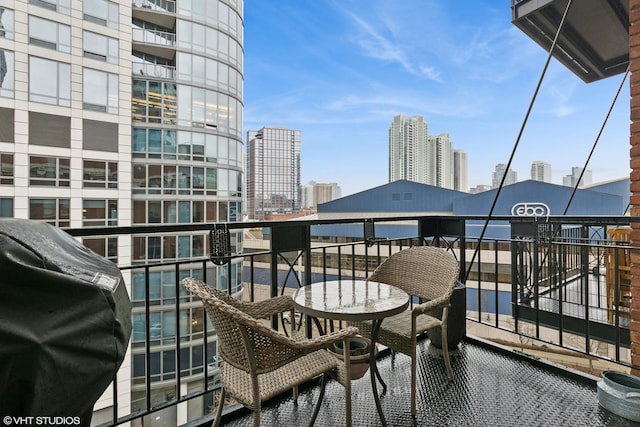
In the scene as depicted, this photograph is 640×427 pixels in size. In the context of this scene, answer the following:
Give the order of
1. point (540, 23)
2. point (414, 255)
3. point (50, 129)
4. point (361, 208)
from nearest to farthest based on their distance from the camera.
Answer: point (414, 255)
point (540, 23)
point (50, 129)
point (361, 208)

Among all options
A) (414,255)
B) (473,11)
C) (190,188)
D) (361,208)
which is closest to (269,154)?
(190,188)

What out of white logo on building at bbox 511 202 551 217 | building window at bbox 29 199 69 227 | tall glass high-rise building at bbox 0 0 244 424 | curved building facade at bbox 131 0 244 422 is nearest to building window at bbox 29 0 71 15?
tall glass high-rise building at bbox 0 0 244 424

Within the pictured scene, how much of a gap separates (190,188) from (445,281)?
913 centimetres

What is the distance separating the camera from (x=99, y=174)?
8156 millimetres

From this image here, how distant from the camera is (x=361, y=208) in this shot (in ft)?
48.7

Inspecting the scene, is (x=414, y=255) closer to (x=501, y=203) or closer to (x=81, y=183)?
(x=81, y=183)

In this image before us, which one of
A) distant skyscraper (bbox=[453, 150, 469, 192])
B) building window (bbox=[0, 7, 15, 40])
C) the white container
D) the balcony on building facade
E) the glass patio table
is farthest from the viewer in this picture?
distant skyscraper (bbox=[453, 150, 469, 192])

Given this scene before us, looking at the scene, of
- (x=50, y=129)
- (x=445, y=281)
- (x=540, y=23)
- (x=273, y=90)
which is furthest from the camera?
(x=273, y=90)

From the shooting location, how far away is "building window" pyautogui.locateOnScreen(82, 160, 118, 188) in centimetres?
790

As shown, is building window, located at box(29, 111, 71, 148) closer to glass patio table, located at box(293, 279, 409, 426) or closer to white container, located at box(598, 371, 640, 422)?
glass patio table, located at box(293, 279, 409, 426)

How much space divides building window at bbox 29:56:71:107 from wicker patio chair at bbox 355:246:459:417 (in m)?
8.95

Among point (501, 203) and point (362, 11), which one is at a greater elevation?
point (362, 11)

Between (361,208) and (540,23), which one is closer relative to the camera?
(540,23)

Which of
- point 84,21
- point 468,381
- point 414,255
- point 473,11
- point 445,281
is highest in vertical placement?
point 473,11
